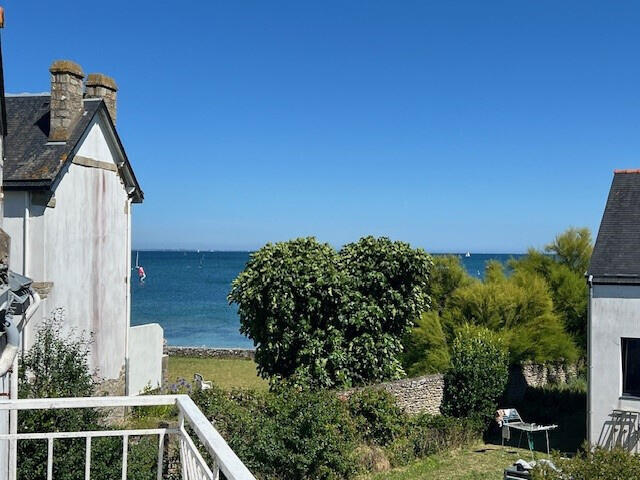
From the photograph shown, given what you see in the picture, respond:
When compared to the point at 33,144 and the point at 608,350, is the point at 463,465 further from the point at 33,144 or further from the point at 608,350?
the point at 33,144

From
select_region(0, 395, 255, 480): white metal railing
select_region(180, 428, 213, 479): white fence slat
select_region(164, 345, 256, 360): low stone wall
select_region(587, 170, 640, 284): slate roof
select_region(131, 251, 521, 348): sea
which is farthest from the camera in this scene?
select_region(131, 251, 521, 348): sea

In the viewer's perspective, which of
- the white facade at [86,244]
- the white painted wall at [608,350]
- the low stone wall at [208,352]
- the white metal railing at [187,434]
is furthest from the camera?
the low stone wall at [208,352]

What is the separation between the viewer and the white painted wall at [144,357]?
775 inches

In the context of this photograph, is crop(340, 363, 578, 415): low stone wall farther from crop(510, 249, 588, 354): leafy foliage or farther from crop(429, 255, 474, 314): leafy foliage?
crop(429, 255, 474, 314): leafy foliage

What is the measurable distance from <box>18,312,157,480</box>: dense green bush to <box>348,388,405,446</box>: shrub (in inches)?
225

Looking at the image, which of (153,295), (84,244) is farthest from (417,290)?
(153,295)

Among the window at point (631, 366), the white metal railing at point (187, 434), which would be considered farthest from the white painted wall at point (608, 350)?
the white metal railing at point (187, 434)

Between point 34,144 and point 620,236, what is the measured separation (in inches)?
568

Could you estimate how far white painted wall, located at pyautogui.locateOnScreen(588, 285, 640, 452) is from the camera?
15.8 m

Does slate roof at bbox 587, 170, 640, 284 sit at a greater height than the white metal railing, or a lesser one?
greater

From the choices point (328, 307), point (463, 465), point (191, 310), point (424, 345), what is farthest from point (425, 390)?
point (191, 310)

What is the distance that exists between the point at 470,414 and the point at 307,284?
19.6ft

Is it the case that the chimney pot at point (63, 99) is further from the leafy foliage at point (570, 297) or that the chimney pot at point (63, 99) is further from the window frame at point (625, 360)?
the leafy foliage at point (570, 297)

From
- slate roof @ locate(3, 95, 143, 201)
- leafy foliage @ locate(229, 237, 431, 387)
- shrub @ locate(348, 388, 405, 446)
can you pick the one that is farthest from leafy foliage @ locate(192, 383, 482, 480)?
slate roof @ locate(3, 95, 143, 201)
